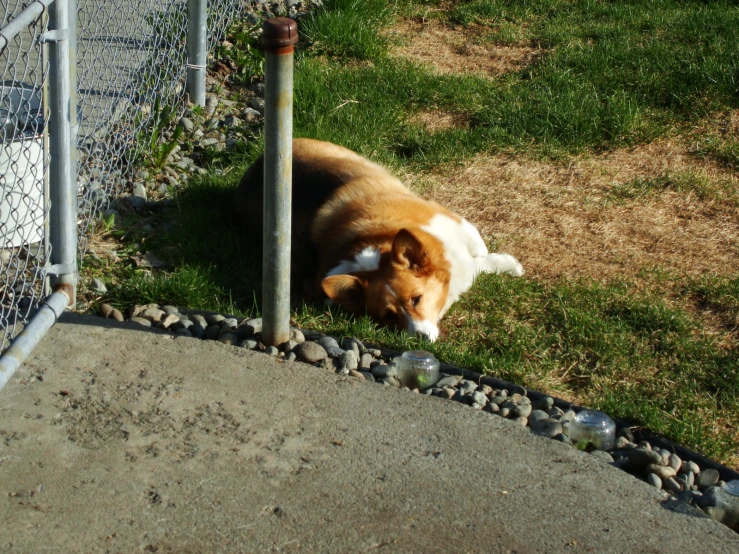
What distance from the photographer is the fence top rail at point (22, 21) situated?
310 centimetres

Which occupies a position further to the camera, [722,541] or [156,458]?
[156,458]

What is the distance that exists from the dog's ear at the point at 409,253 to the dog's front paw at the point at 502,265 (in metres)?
0.48

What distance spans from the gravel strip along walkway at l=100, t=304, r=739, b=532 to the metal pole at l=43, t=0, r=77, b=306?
0.37 meters

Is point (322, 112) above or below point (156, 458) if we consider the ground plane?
above

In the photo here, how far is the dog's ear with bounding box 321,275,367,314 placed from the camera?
453 cm

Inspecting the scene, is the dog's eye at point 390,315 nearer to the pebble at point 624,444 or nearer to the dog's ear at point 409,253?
the dog's ear at point 409,253

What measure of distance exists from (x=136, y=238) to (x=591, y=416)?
2.84m

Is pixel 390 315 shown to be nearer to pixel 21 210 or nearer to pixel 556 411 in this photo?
pixel 556 411

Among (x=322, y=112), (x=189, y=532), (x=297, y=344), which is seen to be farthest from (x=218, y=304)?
(x=322, y=112)

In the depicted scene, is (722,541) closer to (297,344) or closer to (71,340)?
(297,344)

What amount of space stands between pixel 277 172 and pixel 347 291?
1.11 meters

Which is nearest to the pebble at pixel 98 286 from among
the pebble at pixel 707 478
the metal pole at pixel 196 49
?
the metal pole at pixel 196 49

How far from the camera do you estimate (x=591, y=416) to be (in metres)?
3.69

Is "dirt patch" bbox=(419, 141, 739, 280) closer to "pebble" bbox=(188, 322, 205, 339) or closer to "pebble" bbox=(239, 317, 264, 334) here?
"pebble" bbox=(239, 317, 264, 334)
